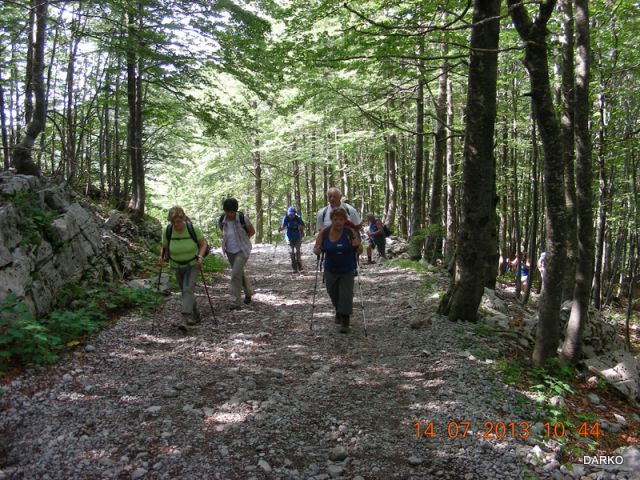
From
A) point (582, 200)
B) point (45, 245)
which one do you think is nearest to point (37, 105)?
point (45, 245)

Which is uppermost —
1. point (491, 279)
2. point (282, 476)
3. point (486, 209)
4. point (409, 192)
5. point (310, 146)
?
point (310, 146)

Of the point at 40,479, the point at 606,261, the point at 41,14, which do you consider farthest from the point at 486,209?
the point at 606,261

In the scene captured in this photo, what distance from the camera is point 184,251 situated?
698cm

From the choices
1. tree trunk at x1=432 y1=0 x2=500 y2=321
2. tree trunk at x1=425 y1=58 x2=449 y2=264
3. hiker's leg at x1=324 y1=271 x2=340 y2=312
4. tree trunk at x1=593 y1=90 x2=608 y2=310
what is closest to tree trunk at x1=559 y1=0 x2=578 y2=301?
tree trunk at x1=432 y1=0 x2=500 y2=321

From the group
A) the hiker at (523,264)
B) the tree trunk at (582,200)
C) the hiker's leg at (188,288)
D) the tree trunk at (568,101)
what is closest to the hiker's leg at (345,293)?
the hiker's leg at (188,288)

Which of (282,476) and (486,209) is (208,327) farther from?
(486,209)

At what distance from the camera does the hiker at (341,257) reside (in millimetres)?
6703

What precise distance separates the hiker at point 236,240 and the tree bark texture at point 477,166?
4.08 m

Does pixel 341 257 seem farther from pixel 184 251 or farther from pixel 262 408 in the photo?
pixel 262 408

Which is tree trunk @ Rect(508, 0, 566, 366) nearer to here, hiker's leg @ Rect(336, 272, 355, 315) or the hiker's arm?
hiker's leg @ Rect(336, 272, 355, 315)

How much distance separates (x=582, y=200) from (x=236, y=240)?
6060 millimetres

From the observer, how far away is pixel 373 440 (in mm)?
3680

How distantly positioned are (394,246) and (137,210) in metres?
10.2

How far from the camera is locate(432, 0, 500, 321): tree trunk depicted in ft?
20.2
